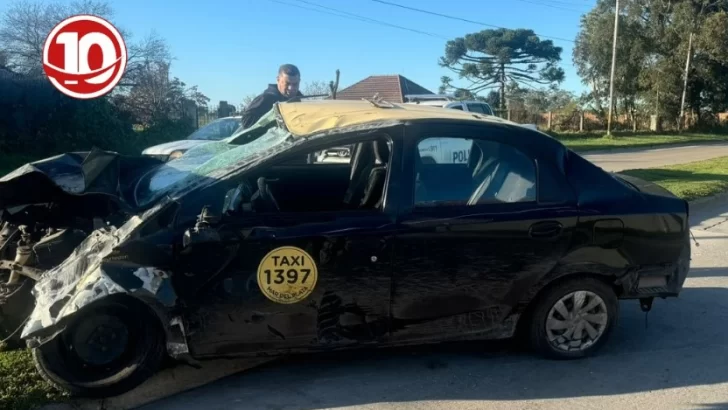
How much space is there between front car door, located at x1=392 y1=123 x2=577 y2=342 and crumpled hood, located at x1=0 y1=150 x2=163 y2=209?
70.7 inches

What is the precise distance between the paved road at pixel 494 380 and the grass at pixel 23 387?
1.84 ft

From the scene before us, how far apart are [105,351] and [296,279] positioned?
1.14m

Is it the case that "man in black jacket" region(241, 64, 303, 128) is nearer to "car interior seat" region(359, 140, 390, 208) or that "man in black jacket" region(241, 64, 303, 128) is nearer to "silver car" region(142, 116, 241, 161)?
"car interior seat" region(359, 140, 390, 208)

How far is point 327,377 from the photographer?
4129 mm

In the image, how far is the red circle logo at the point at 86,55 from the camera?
13523 mm

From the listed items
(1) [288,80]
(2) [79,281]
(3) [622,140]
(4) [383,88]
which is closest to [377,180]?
(2) [79,281]

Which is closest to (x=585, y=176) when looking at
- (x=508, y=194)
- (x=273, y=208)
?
(x=508, y=194)

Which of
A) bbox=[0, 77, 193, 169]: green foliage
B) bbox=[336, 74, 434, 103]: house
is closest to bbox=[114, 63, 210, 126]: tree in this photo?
bbox=[0, 77, 193, 169]: green foliage

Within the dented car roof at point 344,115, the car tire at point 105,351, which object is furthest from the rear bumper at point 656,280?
the car tire at point 105,351

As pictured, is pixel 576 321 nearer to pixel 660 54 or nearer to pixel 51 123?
pixel 51 123

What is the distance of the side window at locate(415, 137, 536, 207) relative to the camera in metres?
4.11

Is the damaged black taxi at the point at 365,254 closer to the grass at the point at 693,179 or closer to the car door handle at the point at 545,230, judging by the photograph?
the car door handle at the point at 545,230

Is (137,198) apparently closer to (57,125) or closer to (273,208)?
(273,208)

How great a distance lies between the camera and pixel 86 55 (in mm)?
13094
